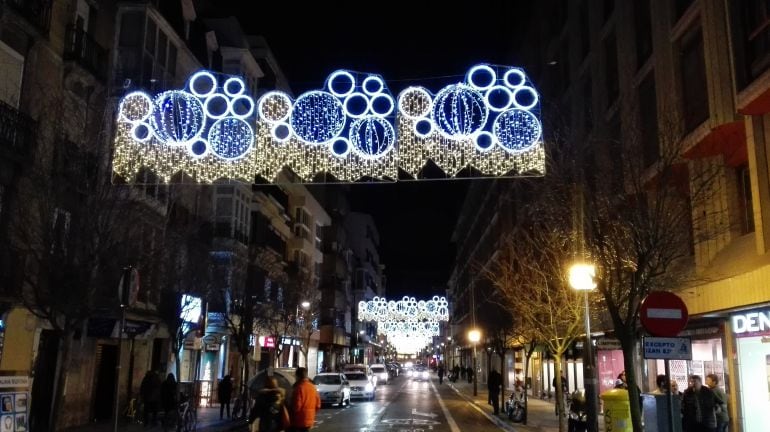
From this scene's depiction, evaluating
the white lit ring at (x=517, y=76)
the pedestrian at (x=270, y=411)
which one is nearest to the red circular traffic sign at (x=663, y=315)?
the white lit ring at (x=517, y=76)

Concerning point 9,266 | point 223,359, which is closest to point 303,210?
point 223,359

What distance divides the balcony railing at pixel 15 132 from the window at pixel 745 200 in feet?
58.5

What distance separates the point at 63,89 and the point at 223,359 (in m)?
21.2

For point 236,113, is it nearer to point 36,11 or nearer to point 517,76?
point 517,76

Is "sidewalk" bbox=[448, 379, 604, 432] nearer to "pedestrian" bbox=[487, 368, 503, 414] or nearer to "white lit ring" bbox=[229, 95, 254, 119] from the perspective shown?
"pedestrian" bbox=[487, 368, 503, 414]

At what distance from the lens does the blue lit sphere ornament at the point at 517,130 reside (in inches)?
533

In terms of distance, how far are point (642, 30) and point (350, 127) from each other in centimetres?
1318

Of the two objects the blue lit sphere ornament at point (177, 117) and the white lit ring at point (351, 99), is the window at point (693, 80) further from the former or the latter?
the blue lit sphere ornament at point (177, 117)

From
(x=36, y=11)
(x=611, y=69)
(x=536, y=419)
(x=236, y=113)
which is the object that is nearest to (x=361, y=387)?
(x=536, y=419)

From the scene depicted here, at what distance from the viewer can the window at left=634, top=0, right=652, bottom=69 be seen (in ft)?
71.3

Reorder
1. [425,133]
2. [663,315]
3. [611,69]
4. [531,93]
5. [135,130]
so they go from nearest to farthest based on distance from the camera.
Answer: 1. [663,315]
2. [531,93]
3. [425,133]
4. [135,130]
5. [611,69]

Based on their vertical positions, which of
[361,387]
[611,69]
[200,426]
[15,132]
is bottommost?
[200,426]

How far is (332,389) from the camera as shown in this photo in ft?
107

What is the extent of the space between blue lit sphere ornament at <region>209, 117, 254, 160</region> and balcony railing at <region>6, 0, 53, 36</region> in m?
8.51
